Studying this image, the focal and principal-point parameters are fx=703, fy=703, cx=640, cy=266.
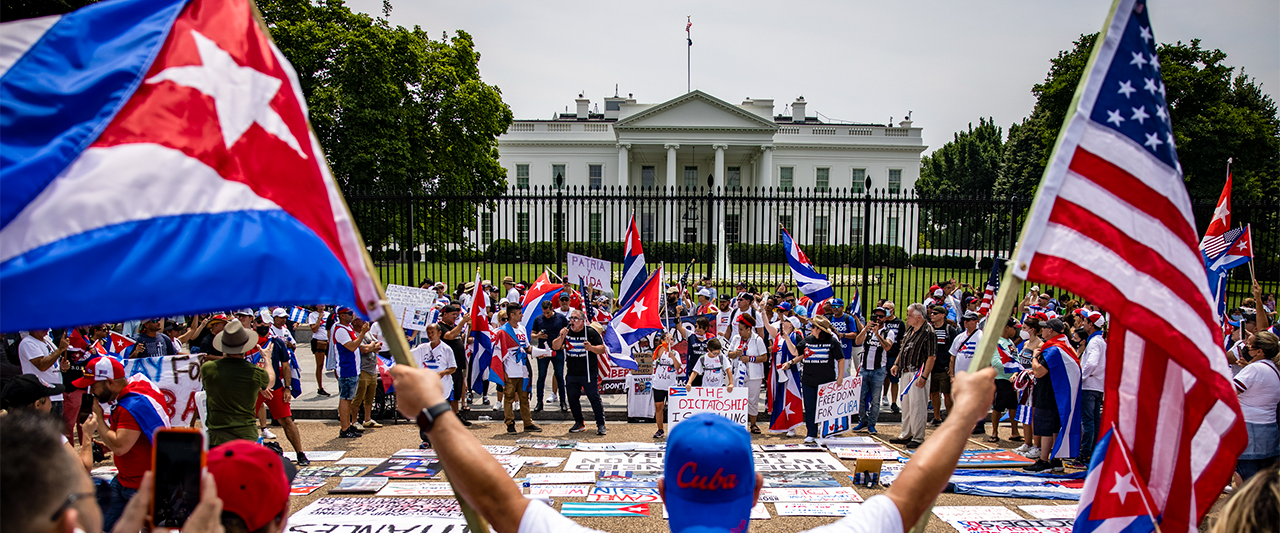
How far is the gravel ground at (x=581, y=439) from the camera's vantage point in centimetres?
662

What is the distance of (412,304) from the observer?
11266 mm

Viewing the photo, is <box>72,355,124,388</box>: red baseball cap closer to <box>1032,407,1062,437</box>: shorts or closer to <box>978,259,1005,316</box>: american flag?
<box>1032,407,1062,437</box>: shorts

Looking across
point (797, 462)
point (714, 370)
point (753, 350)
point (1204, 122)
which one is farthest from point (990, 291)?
point (1204, 122)

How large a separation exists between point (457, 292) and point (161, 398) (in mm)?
10992

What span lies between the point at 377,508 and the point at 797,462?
16.0 ft

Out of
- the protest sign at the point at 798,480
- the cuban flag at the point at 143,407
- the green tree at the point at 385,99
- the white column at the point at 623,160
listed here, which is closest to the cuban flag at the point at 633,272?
the protest sign at the point at 798,480

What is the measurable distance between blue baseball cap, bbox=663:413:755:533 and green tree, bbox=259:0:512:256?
21.7m

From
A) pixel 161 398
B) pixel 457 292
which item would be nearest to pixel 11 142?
pixel 161 398

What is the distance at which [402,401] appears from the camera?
1.87 metres

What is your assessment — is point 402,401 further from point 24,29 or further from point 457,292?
point 457,292

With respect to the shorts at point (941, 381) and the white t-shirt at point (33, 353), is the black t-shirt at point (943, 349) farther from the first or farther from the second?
the white t-shirt at point (33, 353)

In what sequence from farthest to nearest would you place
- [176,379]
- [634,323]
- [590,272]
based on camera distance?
[590,272], [634,323], [176,379]

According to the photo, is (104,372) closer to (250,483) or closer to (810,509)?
(250,483)

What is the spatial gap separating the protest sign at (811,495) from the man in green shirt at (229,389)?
16.1 feet
